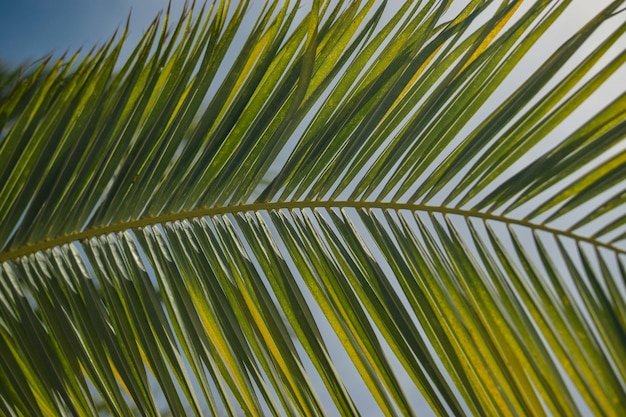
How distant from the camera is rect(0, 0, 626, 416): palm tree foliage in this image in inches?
40.1

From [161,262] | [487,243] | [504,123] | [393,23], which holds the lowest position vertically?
[487,243]

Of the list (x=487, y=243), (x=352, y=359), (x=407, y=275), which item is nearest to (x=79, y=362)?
(x=352, y=359)

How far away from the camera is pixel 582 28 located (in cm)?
103

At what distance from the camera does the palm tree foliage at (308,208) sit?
1018 millimetres

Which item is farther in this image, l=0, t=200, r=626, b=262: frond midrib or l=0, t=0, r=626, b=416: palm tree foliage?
l=0, t=200, r=626, b=262: frond midrib

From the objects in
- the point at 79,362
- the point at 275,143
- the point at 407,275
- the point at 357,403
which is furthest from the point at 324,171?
the point at 79,362

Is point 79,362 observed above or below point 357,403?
above

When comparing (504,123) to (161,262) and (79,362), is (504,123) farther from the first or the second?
(79,362)

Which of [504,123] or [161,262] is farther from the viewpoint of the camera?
[161,262]

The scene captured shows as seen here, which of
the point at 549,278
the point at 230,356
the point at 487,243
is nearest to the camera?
the point at 549,278

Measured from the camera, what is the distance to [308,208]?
128 cm

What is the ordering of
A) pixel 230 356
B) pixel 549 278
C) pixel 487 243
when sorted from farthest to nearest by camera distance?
pixel 230 356
pixel 487 243
pixel 549 278

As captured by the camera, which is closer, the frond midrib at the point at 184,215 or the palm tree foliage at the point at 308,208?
the palm tree foliage at the point at 308,208

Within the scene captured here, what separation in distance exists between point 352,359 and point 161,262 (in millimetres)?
378
